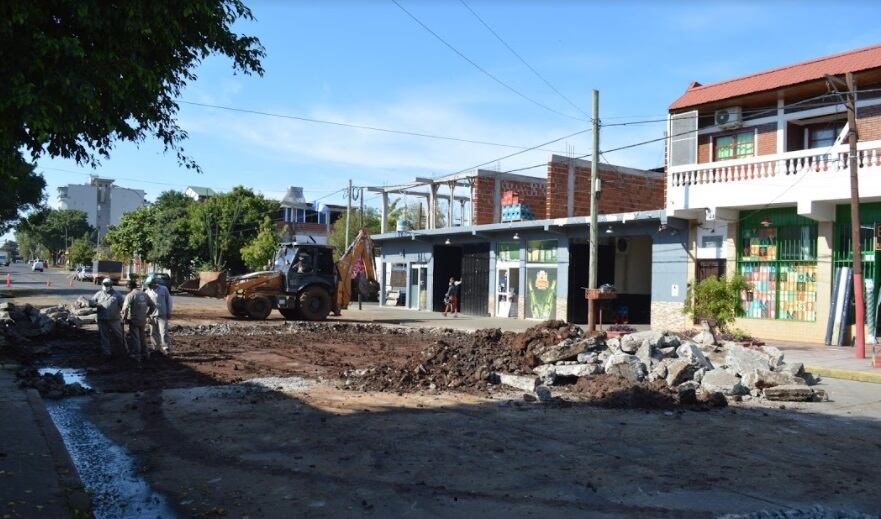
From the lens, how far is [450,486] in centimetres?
612

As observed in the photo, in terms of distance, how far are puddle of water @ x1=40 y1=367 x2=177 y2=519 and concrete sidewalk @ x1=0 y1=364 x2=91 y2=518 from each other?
0.25 meters

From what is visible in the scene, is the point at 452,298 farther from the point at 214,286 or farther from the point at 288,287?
the point at 214,286

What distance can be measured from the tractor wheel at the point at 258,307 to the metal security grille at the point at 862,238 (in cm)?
1773

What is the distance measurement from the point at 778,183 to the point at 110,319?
1777 cm

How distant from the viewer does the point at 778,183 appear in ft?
66.3

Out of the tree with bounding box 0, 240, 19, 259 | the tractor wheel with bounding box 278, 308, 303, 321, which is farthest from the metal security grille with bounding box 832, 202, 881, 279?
the tree with bounding box 0, 240, 19, 259

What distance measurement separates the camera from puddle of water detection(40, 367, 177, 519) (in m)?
5.50

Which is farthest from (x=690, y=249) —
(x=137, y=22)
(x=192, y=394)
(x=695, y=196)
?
(x=137, y=22)

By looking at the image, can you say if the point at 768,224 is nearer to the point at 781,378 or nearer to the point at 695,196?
the point at 695,196

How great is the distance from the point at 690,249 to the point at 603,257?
19.3 feet

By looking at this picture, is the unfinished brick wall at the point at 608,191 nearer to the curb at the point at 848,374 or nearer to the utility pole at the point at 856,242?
the utility pole at the point at 856,242

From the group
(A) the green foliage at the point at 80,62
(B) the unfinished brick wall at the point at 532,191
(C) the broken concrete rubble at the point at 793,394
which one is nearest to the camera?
(A) the green foliage at the point at 80,62

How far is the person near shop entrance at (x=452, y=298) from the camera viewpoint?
31.5 m

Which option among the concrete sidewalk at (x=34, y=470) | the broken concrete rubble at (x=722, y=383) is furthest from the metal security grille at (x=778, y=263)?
the concrete sidewalk at (x=34, y=470)
